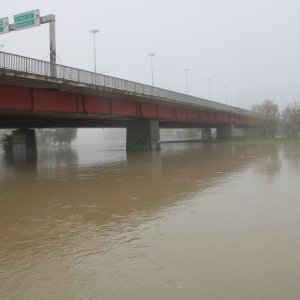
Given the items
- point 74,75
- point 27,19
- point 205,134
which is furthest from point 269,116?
point 27,19

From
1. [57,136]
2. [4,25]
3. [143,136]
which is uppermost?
[4,25]

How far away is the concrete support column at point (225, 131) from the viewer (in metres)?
81.6

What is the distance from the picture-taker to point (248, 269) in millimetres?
6004

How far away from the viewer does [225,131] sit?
270 ft

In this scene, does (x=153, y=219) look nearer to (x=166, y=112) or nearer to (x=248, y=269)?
(x=248, y=269)

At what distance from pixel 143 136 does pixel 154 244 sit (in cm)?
3954

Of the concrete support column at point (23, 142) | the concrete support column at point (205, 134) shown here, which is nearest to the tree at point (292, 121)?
the concrete support column at point (205, 134)

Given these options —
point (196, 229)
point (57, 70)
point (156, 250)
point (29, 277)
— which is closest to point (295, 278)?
point (156, 250)

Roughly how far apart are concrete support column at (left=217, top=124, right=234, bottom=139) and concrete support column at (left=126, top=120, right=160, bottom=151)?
37.1m

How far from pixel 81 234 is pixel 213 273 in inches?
138

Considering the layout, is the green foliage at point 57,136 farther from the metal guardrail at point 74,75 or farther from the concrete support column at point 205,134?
the metal guardrail at point 74,75

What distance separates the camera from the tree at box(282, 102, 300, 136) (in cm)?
7438

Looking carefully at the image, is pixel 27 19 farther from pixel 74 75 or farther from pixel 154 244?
pixel 154 244

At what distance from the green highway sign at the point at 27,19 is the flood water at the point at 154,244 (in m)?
16.0
